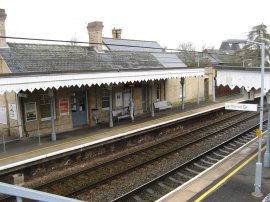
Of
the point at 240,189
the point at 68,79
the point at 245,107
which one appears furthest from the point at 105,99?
the point at 240,189

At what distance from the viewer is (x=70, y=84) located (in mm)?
13359

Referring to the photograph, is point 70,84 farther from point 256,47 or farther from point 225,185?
point 256,47

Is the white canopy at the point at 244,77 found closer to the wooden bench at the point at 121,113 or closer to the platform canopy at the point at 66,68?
the platform canopy at the point at 66,68

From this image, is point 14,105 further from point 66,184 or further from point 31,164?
point 66,184

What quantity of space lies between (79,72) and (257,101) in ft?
80.2

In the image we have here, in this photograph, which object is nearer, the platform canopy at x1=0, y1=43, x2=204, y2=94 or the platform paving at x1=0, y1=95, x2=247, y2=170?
the platform paving at x1=0, y1=95, x2=247, y2=170

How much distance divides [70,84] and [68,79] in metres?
0.25

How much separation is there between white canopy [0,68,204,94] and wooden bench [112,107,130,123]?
2.84 m

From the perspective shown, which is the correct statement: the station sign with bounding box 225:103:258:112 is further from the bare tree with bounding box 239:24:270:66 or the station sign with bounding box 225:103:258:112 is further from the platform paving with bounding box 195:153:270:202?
the bare tree with bounding box 239:24:270:66

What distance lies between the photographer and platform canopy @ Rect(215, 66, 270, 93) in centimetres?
1046

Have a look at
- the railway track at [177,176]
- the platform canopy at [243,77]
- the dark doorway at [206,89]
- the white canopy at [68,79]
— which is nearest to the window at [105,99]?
the white canopy at [68,79]

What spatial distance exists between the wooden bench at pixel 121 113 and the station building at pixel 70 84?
6 centimetres

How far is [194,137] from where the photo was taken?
1622 centimetres

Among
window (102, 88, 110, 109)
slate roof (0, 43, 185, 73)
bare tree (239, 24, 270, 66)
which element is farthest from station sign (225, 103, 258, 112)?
bare tree (239, 24, 270, 66)
